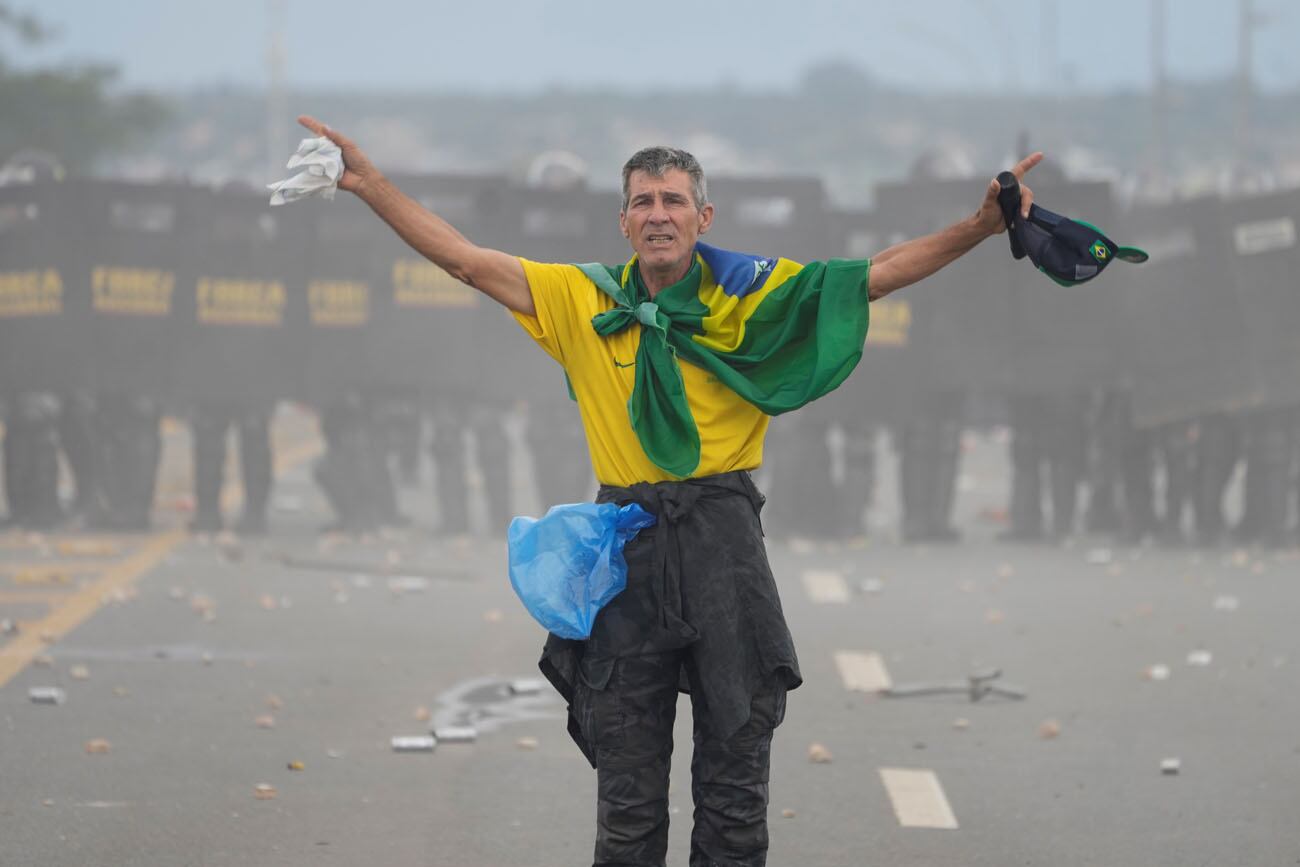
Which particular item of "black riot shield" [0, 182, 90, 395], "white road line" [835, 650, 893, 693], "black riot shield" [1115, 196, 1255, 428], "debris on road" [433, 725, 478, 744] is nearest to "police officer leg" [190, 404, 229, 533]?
"black riot shield" [0, 182, 90, 395]

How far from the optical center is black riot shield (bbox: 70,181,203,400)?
1658 cm

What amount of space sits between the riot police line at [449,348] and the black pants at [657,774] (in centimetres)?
1107

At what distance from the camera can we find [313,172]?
18.5ft

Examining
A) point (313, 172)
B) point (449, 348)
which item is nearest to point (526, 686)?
point (313, 172)

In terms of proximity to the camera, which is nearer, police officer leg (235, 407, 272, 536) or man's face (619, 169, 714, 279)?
man's face (619, 169, 714, 279)

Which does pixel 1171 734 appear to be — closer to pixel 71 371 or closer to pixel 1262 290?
pixel 1262 290

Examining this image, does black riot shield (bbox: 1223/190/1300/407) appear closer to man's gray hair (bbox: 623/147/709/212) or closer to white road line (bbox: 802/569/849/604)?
white road line (bbox: 802/569/849/604)

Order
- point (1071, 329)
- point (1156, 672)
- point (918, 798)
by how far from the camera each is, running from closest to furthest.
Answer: point (918, 798) < point (1156, 672) < point (1071, 329)

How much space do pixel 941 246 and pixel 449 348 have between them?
11.3 m

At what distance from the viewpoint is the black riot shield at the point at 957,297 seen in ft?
54.1

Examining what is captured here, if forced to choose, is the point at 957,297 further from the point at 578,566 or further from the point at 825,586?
the point at 578,566

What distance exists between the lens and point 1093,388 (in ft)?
53.5

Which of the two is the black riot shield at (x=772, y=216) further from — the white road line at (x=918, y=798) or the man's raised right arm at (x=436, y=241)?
the man's raised right arm at (x=436, y=241)

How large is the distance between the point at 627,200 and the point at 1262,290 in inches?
446
